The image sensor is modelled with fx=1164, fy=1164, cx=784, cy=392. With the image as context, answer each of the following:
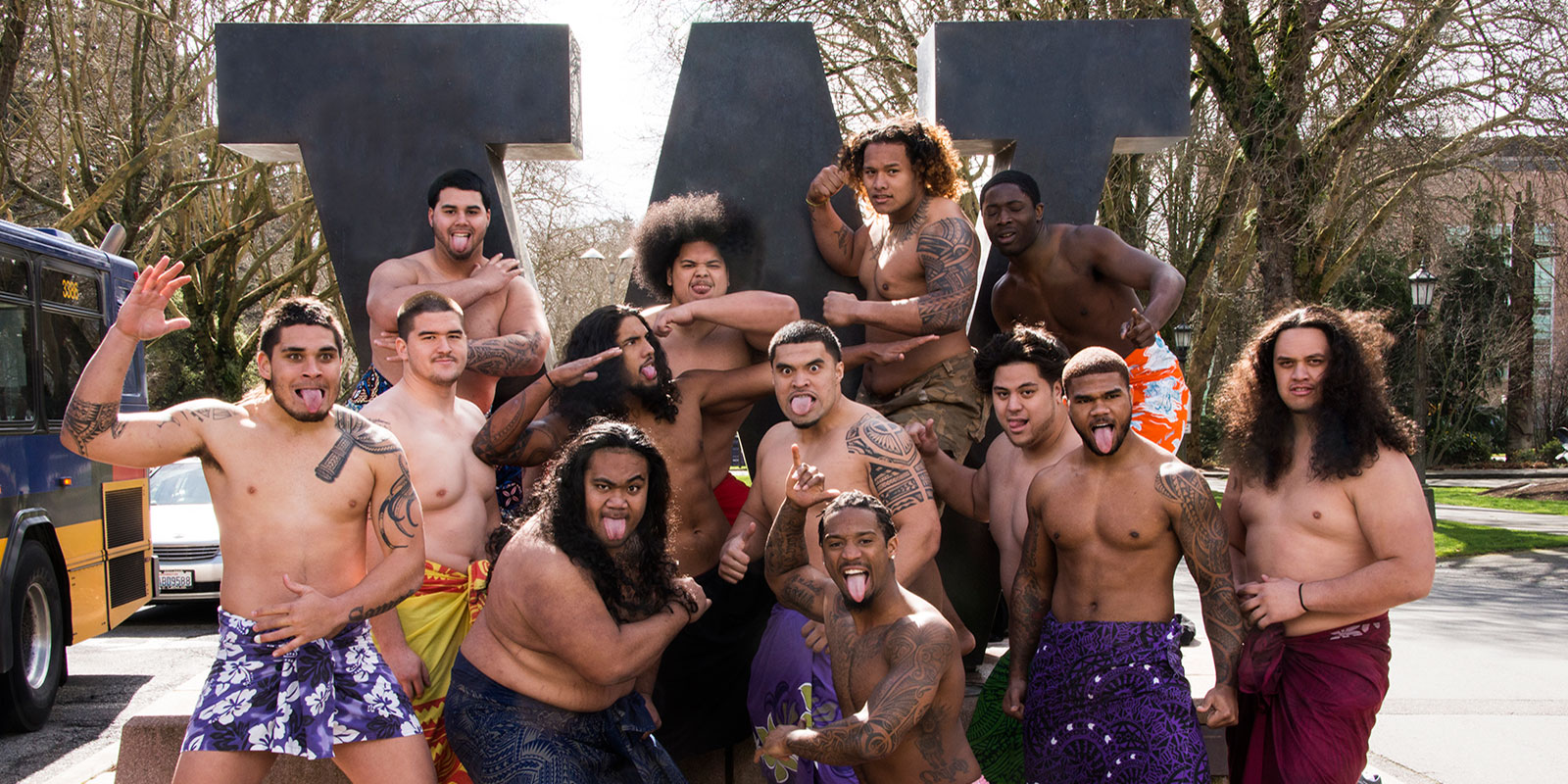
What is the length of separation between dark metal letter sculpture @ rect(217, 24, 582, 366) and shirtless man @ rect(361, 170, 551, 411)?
57 centimetres

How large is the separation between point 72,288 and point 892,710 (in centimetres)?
779

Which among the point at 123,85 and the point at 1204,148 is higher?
the point at 123,85

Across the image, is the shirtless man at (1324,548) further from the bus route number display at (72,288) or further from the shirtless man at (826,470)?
the bus route number display at (72,288)

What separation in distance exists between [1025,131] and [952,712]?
383cm

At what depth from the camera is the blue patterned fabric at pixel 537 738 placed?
3.62 meters

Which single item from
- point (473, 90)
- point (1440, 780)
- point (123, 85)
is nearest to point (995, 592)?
point (1440, 780)

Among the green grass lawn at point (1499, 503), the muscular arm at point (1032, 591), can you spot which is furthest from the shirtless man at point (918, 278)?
the green grass lawn at point (1499, 503)

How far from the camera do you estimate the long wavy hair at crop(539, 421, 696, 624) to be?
366 centimetres

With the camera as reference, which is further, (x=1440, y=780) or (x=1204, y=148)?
(x=1204, y=148)

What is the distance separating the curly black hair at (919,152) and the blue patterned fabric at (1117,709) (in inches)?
94.8

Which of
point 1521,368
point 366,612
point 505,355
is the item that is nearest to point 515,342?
point 505,355

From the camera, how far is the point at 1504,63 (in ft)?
41.3

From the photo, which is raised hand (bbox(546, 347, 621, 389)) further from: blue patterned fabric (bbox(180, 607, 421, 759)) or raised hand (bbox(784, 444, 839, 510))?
blue patterned fabric (bbox(180, 607, 421, 759))

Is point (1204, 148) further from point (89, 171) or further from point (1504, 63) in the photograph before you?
point (89, 171)
